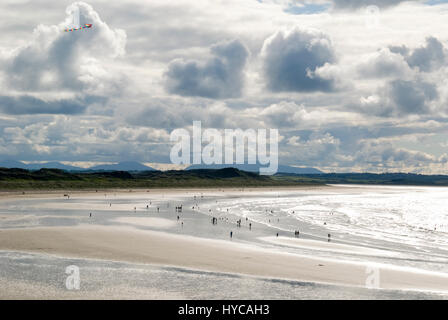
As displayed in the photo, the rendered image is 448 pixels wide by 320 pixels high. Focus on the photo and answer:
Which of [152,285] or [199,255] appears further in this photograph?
[199,255]

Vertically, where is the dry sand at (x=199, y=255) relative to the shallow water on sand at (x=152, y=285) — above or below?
below

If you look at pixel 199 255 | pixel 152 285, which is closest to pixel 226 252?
pixel 199 255

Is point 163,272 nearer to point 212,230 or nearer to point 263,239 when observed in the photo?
point 263,239

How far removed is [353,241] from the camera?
189ft

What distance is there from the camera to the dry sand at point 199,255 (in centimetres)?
3684

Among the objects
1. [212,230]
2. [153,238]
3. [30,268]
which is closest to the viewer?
[30,268]

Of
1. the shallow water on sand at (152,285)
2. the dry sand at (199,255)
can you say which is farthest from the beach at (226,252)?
the shallow water on sand at (152,285)

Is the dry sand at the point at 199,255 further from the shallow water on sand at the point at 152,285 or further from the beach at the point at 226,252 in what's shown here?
the shallow water on sand at the point at 152,285

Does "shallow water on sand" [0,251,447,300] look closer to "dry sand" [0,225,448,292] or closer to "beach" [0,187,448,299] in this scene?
"beach" [0,187,448,299]

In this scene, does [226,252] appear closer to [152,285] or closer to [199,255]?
[199,255]

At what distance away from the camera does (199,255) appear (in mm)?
45531
